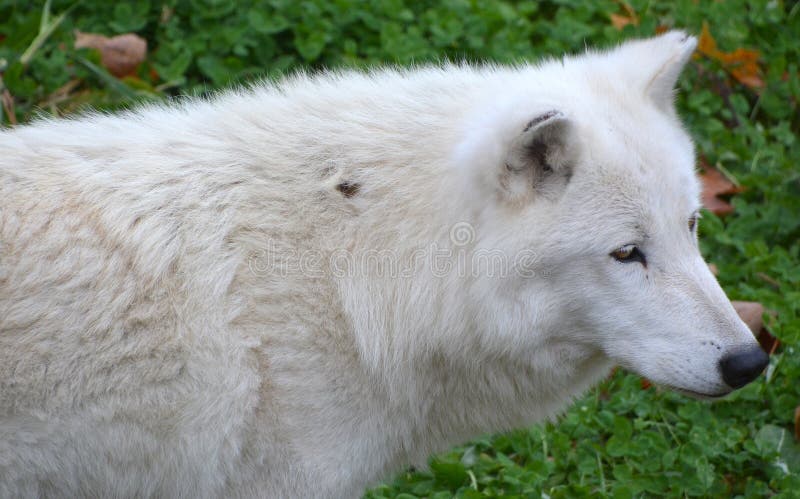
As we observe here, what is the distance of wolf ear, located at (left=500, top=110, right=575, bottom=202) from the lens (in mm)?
3168

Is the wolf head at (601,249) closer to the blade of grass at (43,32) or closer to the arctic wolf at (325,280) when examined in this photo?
the arctic wolf at (325,280)

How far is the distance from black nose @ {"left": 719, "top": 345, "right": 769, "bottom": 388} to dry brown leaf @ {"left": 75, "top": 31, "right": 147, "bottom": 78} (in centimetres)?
427

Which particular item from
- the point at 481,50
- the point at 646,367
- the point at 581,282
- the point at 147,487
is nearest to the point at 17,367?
→ the point at 147,487

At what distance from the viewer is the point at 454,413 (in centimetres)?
370

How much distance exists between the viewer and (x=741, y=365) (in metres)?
3.28

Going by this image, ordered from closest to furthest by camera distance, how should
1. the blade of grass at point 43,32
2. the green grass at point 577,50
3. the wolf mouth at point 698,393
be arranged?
1. the wolf mouth at point 698,393
2. the green grass at point 577,50
3. the blade of grass at point 43,32

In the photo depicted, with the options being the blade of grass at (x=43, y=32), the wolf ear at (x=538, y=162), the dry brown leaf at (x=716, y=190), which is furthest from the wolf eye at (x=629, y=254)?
the blade of grass at (x=43, y=32)

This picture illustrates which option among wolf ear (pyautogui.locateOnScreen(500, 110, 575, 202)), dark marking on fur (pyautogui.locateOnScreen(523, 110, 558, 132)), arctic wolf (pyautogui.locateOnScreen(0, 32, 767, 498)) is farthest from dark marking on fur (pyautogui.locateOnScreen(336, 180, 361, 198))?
dark marking on fur (pyautogui.locateOnScreen(523, 110, 558, 132))

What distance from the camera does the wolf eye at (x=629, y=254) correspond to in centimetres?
329

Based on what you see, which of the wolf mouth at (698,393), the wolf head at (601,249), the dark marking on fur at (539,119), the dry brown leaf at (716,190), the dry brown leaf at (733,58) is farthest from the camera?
the dry brown leaf at (733,58)

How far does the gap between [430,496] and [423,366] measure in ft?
3.68

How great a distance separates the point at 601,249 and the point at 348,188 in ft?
2.92

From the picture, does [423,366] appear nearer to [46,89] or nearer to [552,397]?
[552,397]

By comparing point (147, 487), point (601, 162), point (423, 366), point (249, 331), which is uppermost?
point (601, 162)
